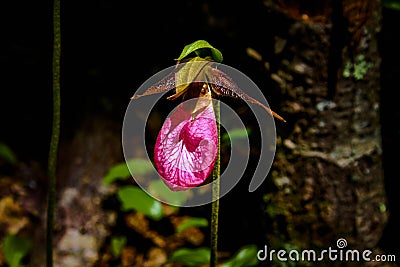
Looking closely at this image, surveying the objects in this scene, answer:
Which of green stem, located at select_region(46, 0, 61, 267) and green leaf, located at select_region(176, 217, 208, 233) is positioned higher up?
green stem, located at select_region(46, 0, 61, 267)

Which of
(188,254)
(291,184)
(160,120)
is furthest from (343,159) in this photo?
→ (160,120)

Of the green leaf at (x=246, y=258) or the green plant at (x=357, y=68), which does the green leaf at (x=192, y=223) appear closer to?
the green leaf at (x=246, y=258)

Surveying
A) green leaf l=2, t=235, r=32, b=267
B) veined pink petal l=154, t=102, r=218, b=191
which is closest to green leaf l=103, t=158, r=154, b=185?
green leaf l=2, t=235, r=32, b=267

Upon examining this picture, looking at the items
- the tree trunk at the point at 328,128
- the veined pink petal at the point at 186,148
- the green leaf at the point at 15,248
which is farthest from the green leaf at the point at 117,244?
the veined pink petal at the point at 186,148

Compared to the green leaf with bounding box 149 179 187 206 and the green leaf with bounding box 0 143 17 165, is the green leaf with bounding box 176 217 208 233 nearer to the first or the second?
the green leaf with bounding box 149 179 187 206

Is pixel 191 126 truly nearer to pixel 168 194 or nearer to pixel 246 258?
pixel 246 258

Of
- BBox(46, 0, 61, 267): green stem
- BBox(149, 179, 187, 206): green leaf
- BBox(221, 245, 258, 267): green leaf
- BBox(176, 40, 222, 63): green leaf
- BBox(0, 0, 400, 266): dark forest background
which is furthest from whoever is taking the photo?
BBox(0, 0, 400, 266): dark forest background

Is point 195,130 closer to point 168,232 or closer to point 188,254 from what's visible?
point 188,254
